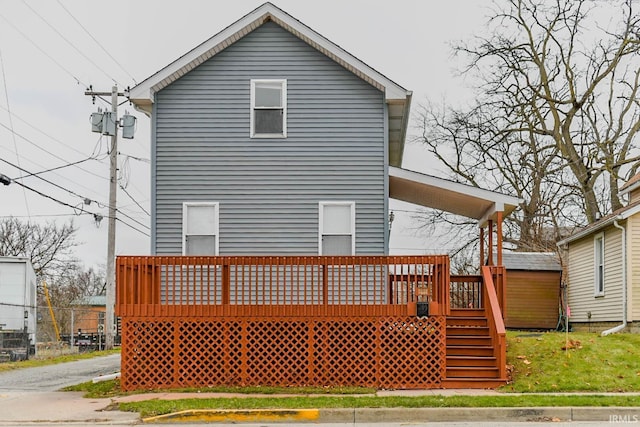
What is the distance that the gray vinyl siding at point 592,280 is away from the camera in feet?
77.4

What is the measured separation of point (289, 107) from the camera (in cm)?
1906

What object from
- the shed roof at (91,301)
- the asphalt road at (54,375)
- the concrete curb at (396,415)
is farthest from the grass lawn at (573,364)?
the shed roof at (91,301)

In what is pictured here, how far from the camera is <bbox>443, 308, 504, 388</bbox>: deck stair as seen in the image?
628 inches

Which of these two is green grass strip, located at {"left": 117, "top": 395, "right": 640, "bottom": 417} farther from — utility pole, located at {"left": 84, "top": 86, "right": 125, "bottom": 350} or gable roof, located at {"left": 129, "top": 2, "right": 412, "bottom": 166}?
utility pole, located at {"left": 84, "top": 86, "right": 125, "bottom": 350}

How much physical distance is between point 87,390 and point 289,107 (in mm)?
7519

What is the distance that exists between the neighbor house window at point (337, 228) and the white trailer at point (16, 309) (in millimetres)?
14806

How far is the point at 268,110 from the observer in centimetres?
1905

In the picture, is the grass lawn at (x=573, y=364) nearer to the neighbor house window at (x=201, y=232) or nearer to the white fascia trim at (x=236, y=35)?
the white fascia trim at (x=236, y=35)

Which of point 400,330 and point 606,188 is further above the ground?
point 606,188

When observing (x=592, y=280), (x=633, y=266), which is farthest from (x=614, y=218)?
(x=592, y=280)

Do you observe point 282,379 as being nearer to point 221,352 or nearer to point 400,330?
point 221,352

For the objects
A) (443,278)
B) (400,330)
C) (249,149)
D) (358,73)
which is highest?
(358,73)

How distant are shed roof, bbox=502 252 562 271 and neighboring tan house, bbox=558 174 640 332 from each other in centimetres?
195

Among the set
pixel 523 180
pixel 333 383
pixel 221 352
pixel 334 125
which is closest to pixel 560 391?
pixel 333 383
